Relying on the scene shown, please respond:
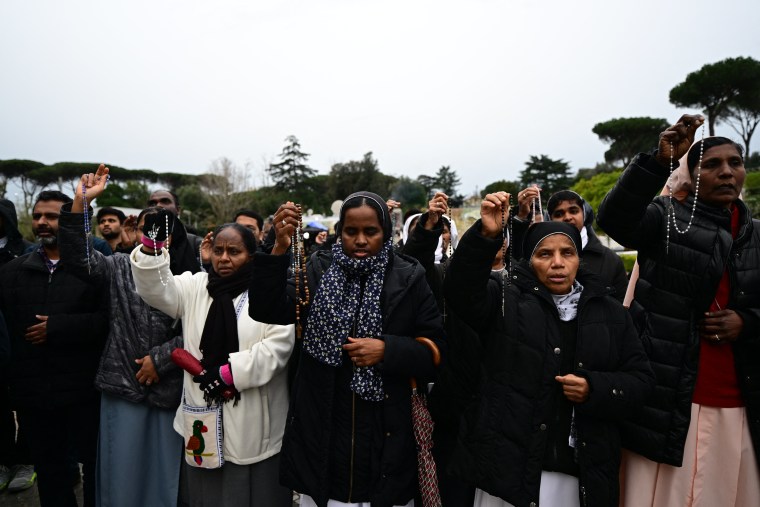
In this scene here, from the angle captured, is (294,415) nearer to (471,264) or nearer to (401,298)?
(401,298)

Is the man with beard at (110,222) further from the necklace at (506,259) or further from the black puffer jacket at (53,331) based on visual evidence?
the necklace at (506,259)

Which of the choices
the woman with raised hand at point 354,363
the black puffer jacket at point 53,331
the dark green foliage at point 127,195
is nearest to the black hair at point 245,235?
the woman with raised hand at point 354,363

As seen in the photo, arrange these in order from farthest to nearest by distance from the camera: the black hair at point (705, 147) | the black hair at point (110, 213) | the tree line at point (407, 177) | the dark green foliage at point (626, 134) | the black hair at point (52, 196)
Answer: the dark green foliage at point (626, 134) → the tree line at point (407, 177) → the black hair at point (110, 213) → the black hair at point (52, 196) → the black hair at point (705, 147)

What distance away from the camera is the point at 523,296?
7.52 ft

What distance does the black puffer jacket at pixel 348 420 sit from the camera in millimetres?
2287

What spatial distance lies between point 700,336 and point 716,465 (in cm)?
66

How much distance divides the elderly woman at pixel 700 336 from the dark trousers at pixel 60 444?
3631 millimetres

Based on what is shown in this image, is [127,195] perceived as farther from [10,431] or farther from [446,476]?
[446,476]

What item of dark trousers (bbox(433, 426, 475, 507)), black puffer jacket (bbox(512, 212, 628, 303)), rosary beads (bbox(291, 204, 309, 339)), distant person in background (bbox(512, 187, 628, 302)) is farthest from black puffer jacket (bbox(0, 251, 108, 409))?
black puffer jacket (bbox(512, 212, 628, 303))

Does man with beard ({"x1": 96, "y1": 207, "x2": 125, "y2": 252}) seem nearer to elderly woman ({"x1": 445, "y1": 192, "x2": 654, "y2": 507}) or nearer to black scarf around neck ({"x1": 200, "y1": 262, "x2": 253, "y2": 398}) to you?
black scarf around neck ({"x1": 200, "y1": 262, "x2": 253, "y2": 398})

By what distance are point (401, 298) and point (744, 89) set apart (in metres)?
43.7

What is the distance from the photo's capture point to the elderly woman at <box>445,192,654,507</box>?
2086 millimetres

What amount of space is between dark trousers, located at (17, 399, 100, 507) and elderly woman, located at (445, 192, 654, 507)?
2807 mm

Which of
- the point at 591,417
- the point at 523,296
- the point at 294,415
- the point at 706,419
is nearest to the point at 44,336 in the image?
the point at 294,415
